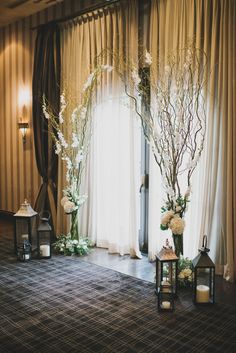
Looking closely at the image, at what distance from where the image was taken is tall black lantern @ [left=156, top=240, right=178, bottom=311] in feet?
10.6

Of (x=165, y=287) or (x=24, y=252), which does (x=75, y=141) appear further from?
(x=165, y=287)

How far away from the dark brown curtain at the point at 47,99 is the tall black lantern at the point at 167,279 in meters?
2.63

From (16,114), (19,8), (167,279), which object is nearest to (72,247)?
(167,279)

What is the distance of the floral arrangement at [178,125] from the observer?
147 inches

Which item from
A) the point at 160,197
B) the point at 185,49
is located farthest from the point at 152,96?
the point at 160,197

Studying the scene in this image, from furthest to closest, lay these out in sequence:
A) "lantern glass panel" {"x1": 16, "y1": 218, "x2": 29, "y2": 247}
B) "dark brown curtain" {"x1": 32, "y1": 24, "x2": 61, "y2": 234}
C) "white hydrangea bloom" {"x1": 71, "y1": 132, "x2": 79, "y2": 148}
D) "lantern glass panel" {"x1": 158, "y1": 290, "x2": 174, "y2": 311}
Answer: "dark brown curtain" {"x1": 32, "y1": 24, "x2": 61, "y2": 234}, "white hydrangea bloom" {"x1": 71, "y1": 132, "x2": 79, "y2": 148}, "lantern glass panel" {"x1": 16, "y1": 218, "x2": 29, "y2": 247}, "lantern glass panel" {"x1": 158, "y1": 290, "x2": 174, "y2": 311}

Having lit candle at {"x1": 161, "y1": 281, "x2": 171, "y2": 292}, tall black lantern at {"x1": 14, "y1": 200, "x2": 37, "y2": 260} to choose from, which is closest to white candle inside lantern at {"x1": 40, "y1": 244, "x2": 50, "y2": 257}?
tall black lantern at {"x1": 14, "y1": 200, "x2": 37, "y2": 260}

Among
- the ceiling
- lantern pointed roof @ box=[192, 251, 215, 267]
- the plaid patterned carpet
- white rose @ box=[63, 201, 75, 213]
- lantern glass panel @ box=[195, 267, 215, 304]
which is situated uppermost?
the ceiling

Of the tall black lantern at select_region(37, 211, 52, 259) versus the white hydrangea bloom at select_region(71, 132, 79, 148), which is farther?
the white hydrangea bloom at select_region(71, 132, 79, 148)

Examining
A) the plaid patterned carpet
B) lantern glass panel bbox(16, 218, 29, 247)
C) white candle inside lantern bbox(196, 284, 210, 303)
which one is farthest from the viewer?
lantern glass panel bbox(16, 218, 29, 247)

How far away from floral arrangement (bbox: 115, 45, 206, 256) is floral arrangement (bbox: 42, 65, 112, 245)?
42.1 inches

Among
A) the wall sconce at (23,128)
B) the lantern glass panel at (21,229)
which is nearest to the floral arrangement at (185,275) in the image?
the lantern glass panel at (21,229)

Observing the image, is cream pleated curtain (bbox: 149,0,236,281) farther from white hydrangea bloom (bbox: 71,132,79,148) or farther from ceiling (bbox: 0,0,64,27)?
ceiling (bbox: 0,0,64,27)

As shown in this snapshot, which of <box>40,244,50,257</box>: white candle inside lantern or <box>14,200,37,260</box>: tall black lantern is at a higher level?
<box>14,200,37,260</box>: tall black lantern
